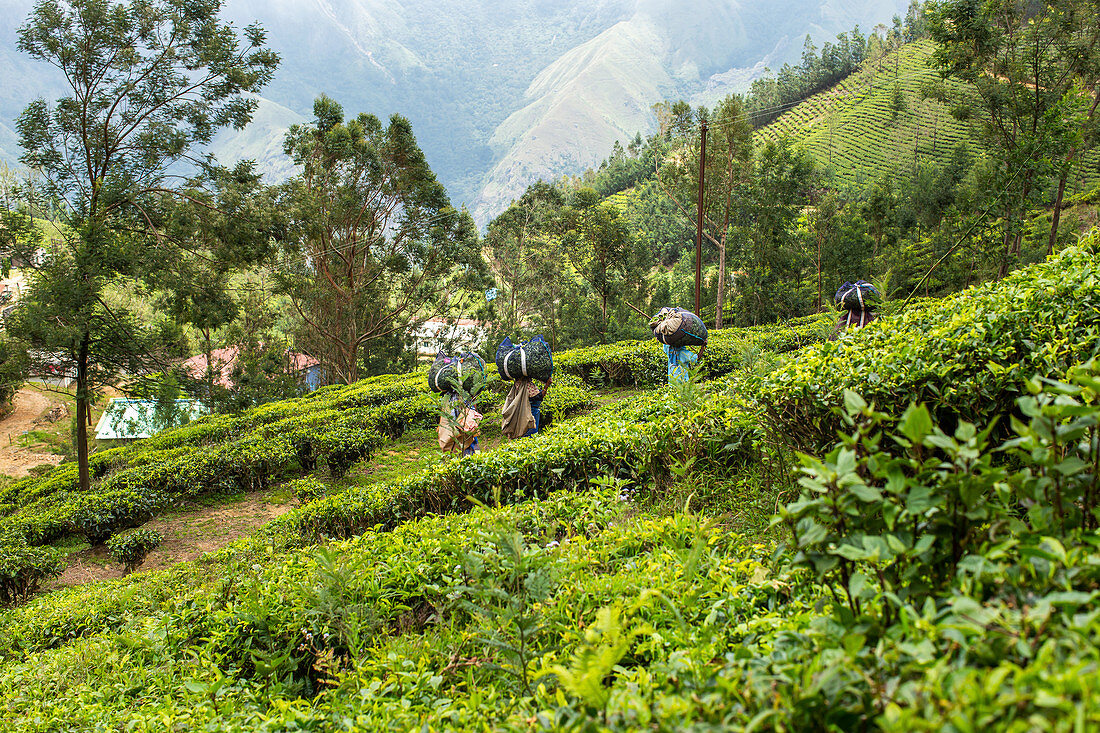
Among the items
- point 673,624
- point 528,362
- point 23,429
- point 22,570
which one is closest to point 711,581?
point 673,624

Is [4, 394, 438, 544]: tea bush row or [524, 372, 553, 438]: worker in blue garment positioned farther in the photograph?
[524, 372, 553, 438]: worker in blue garment

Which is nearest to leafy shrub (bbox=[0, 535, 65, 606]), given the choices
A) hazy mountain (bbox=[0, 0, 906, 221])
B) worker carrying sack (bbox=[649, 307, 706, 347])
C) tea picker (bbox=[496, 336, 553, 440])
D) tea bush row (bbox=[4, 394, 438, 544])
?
tea bush row (bbox=[4, 394, 438, 544])

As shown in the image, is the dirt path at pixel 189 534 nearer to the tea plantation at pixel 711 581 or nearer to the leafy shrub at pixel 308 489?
the leafy shrub at pixel 308 489

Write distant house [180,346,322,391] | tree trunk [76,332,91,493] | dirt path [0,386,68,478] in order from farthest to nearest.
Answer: distant house [180,346,322,391], dirt path [0,386,68,478], tree trunk [76,332,91,493]

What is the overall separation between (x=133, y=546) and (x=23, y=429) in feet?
84.0

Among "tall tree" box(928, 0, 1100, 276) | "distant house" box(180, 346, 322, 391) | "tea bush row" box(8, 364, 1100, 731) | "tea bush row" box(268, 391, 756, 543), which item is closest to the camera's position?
"tea bush row" box(8, 364, 1100, 731)

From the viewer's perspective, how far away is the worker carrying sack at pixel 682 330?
7.56 m

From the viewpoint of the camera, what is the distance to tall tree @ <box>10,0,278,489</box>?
8.48 m

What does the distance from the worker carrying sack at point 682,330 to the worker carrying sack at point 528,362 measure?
1715 millimetres

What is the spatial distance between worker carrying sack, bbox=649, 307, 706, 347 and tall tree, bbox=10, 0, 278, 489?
328 inches

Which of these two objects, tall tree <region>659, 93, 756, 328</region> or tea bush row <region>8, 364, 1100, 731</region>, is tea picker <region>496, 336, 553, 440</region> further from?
tall tree <region>659, 93, 756, 328</region>

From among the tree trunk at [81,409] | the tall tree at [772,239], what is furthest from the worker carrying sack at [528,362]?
the tall tree at [772,239]

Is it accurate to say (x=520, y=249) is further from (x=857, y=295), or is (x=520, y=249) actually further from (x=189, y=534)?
(x=189, y=534)

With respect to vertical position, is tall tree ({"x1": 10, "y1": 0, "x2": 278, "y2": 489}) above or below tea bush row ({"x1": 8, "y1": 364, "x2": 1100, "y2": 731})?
above
